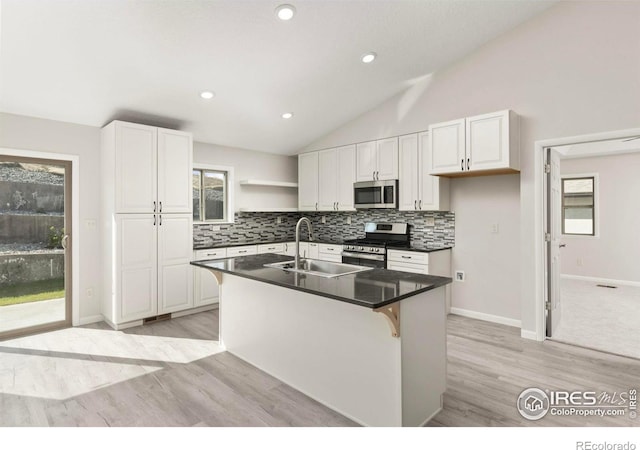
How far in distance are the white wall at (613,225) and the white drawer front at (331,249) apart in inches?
192

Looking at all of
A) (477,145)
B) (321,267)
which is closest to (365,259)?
(321,267)

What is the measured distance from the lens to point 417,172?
183 inches

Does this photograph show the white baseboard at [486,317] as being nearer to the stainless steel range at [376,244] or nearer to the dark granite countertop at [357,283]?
the stainless steel range at [376,244]

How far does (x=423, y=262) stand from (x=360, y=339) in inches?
90.8

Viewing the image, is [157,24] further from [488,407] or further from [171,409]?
[488,407]

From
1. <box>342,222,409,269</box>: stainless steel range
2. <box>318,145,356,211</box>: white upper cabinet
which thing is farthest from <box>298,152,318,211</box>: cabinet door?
<box>342,222,409,269</box>: stainless steel range

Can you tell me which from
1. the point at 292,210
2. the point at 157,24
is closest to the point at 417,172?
the point at 292,210

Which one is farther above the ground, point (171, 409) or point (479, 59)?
point (479, 59)

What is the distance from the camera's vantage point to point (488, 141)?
3814mm

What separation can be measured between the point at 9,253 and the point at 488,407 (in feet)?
15.7

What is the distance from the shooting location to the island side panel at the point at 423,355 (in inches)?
82.4

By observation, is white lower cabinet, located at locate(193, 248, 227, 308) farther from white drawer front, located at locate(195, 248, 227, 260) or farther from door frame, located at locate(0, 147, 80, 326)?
door frame, located at locate(0, 147, 80, 326)

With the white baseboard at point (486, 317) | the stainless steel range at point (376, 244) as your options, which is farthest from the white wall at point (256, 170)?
the white baseboard at point (486, 317)
